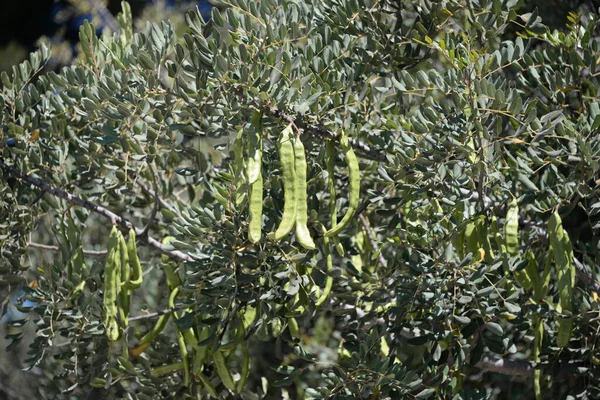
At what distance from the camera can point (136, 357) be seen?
196cm

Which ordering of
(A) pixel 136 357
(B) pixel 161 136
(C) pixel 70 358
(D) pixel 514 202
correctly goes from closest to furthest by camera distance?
(D) pixel 514 202 < (B) pixel 161 136 < (C) pixel 70 358 < (A) pixel 136 357

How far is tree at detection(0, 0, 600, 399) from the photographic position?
1476mm

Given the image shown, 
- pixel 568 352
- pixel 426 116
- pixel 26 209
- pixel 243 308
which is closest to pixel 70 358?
pixel 26 209

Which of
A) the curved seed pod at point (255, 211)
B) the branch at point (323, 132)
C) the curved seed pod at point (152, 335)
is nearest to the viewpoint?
the curved seed pod at point (255, 211)

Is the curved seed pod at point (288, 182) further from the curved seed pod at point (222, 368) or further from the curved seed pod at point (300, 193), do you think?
the curved seed pod at point (222, 368)

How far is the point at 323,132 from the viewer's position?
152 centimetres

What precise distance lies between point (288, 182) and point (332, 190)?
5.4 inches

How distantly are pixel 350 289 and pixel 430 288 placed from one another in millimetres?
266

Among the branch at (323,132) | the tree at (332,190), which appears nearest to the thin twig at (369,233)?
the tree at (332,190)

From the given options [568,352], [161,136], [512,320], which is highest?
[161,136]

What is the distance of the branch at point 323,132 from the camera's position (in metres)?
1.46

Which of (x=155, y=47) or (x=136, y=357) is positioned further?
(x=136, y=357)

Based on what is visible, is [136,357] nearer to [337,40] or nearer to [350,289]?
[350,289]

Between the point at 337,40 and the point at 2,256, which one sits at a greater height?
the point at 337,40
